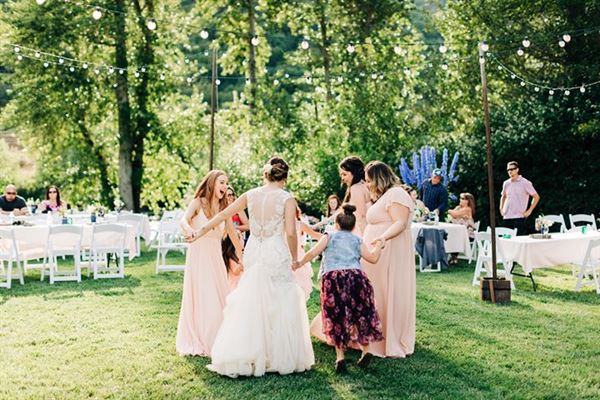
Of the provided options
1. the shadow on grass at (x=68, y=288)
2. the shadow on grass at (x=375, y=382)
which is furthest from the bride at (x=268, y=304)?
the shadow on grass at (x=68, y=288)

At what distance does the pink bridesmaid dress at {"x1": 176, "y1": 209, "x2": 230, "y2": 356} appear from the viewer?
642 centimetres

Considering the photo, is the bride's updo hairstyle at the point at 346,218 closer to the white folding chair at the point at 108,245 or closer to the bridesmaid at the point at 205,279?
the bridesmaid at the point at 205,279

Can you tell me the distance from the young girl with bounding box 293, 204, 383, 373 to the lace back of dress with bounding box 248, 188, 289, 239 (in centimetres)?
36

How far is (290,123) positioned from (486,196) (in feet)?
29.9

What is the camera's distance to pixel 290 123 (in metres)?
24.9

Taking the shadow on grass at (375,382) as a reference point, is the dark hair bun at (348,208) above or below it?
above

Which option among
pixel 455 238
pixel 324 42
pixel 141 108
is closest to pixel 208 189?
pixel 455 238

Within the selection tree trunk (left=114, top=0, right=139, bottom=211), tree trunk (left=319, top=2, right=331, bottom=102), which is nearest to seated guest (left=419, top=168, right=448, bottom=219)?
tree trunk (left=114, top=0, right=139, bottom=211)

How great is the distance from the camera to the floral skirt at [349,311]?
5871 mm

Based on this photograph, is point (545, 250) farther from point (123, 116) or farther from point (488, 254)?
point (123, 116)

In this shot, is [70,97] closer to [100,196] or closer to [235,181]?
[100,196]

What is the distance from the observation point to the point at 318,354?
6.38 m

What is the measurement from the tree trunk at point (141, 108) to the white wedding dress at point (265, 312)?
1677 centimetres

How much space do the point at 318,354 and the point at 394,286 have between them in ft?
2.89
